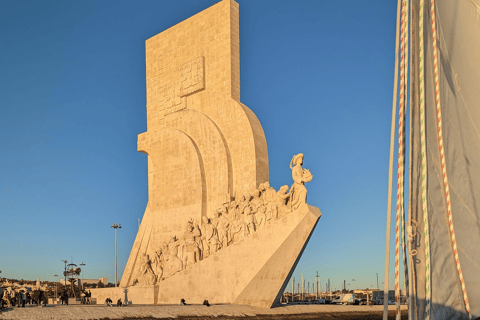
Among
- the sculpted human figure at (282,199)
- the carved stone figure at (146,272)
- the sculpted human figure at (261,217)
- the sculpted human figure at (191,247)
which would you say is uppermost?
the sculpted human figure at (282,199)

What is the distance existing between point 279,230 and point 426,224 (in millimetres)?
9142

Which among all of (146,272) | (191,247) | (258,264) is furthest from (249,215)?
(146,272)

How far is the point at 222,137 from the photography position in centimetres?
1509

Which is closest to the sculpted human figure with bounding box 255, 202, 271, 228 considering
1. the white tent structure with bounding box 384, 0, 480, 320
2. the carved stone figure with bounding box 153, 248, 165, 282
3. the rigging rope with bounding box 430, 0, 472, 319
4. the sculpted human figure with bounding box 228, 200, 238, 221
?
the sculpted human figure with bounding box 228, 200, 238, 221

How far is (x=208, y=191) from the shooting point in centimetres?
1524

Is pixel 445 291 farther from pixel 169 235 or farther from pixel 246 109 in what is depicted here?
pixel 169 235

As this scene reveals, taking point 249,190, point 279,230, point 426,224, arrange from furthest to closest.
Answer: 1. point 249,190
2. point 279,230
3. point 426,224

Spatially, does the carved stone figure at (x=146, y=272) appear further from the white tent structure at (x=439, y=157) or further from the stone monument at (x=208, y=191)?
the white tent structure at (x=439, y=157)

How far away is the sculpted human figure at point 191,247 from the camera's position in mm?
13531

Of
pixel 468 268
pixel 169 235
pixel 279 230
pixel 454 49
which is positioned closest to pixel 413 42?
pixel 454 49

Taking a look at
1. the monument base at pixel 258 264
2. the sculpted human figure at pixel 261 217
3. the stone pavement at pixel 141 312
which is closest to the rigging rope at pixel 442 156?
the stone pavement at pixel 141 312

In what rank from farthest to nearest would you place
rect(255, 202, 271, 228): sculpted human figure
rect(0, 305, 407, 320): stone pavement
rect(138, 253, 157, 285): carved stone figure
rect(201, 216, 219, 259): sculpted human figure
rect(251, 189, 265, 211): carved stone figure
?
rect(138, 253, 157, 285): carved stone figure, rect(201, 216, 219, 259): sculpted human figure, rect(251, 189, 265, 211): carved stone figure, rect(255, 202, 271, 228): sculpted human figure, rect(0, 305, 407, 320): stone pavement

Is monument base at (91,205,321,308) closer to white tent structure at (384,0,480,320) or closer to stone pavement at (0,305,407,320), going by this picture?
stone pavement at (0,305,407,320)

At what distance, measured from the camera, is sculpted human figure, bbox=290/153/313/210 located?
12016mm
